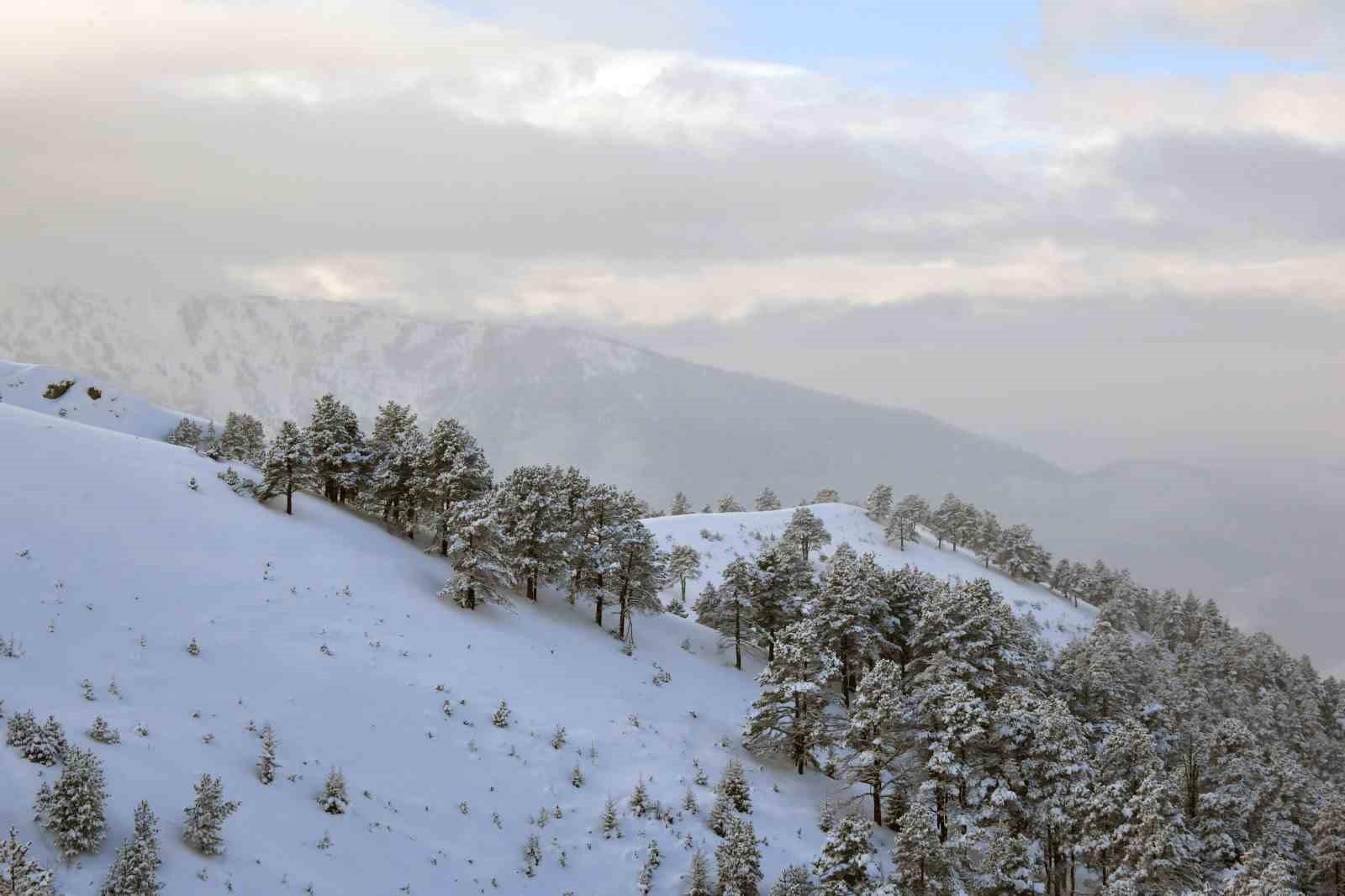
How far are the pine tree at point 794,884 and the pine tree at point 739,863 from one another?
3.34 feet

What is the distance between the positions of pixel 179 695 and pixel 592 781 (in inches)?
717

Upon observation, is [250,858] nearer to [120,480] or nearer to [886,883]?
[886,883]

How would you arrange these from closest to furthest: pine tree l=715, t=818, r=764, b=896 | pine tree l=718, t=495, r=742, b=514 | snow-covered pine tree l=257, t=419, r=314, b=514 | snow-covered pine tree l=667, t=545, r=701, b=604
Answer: pine tree l=715, t=818, r=764, b=896 → snow-covered pine tree l=257, t=419, r=314, b=514 → snow-covered pine tree l=667, t=545, r=701, b=604 → pine tree l=718, t=495, r=742, b=514

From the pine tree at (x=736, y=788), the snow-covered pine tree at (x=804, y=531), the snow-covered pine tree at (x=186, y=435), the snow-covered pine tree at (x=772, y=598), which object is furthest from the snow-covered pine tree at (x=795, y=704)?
the snow-covered pine tree at (x=186, y=435)

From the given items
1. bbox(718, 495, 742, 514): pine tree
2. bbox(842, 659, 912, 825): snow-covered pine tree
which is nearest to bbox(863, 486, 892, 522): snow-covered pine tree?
bbox(718, 495, 742, 514): pine tree

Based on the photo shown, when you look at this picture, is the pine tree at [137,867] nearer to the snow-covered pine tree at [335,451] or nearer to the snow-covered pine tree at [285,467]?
the snow-covered pine tree at [285,467]

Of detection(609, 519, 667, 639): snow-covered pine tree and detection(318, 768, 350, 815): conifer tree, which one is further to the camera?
Result: detection(609, 519, 667, 639): snow-covered pine tree

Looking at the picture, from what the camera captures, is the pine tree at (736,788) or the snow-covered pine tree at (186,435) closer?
the pine tree at (736,788)

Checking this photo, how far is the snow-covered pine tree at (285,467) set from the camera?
5759cm

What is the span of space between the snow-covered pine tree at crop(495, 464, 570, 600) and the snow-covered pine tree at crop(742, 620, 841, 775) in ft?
60.9

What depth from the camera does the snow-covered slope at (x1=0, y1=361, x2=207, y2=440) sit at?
319 feet

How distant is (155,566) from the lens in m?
42.1

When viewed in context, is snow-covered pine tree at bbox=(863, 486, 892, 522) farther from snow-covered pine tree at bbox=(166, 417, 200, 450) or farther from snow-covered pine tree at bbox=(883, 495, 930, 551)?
snow-covered pine tree at bbox=(166, 417, 200, 450)

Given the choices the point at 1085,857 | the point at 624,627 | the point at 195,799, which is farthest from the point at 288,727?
the point at 1085,857
